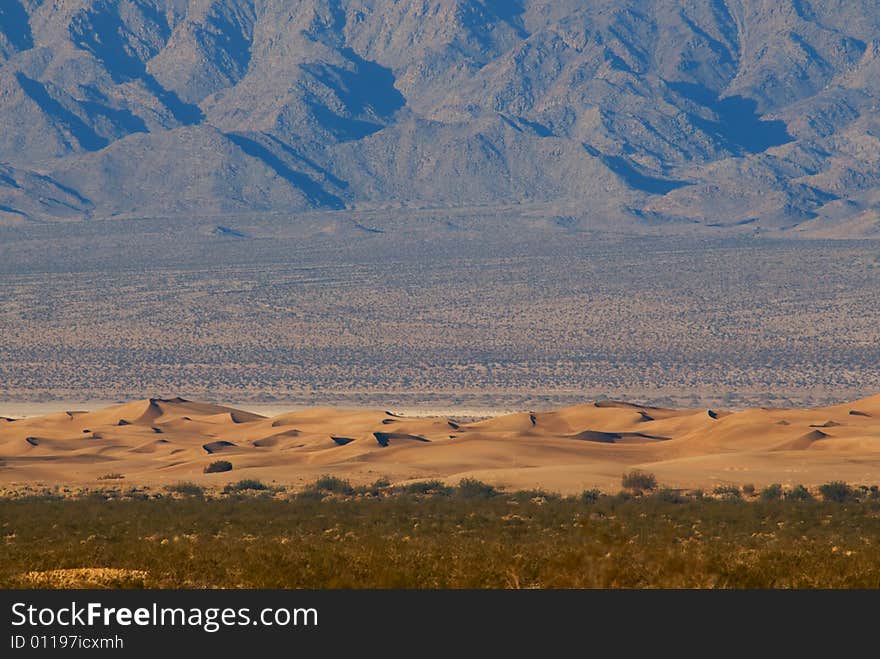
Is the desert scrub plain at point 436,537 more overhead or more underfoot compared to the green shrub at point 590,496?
more overhead

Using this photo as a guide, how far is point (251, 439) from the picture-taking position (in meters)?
49.8

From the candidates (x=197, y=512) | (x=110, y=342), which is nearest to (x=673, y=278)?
(x=110, y=342)

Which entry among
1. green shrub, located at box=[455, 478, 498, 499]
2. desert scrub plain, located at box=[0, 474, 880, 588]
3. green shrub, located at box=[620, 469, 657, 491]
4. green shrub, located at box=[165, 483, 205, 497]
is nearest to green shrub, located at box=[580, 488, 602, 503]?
desert scrub plain, located at box=[0, 474, 880, 588]

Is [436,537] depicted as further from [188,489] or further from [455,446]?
[455,446]

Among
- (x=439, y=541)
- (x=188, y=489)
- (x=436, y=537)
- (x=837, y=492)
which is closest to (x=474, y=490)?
(x=188, y=489)

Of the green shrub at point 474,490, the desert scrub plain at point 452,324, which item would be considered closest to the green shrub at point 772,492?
the green shrub at point 474,490

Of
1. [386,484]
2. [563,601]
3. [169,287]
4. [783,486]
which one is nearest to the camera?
[563,601]

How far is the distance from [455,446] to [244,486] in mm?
9285

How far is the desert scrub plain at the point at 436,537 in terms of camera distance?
14.0m

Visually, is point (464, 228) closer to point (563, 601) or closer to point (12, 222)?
point (12, 222)

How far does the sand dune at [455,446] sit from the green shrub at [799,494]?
224 centimetres

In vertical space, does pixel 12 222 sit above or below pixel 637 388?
above

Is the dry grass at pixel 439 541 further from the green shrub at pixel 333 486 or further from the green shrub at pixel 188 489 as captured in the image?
the green shrub at pixel 188 489

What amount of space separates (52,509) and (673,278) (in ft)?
307
